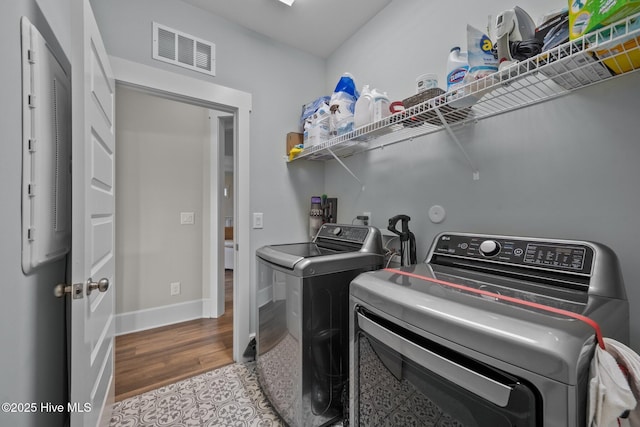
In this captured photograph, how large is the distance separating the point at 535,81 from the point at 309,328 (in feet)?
4.61

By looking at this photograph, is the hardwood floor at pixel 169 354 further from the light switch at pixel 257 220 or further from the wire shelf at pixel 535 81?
the wire shelf at pixel 535 81

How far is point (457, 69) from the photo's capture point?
1124 millimetres

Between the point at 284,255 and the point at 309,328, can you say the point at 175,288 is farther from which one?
the point at 309,328

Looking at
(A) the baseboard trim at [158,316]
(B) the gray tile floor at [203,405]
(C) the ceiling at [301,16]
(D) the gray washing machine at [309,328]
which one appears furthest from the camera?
(A) the baseboard trim at [158,316]

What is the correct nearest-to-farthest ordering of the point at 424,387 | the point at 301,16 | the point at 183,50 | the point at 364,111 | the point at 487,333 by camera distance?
the point at 487,333 < the point at 424,387 < the point at 364,111 < the point at 183,50 < the point at 301,16

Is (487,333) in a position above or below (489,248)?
below

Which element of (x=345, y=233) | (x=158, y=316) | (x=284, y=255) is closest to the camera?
(x=284, y=255)

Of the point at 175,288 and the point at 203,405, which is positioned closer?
the point at 203,405

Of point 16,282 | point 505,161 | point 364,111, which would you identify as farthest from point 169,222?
point 505,161

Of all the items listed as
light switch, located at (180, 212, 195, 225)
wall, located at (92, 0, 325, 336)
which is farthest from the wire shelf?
light switch, located at (180, 212, 195, 225)

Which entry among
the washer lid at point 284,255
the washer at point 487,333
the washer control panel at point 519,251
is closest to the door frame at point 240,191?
the washer lid at point 284,255

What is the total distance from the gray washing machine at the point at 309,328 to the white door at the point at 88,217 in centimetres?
74

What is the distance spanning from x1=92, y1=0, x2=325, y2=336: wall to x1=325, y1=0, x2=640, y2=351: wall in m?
0.55

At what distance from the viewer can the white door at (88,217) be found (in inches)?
35.7
